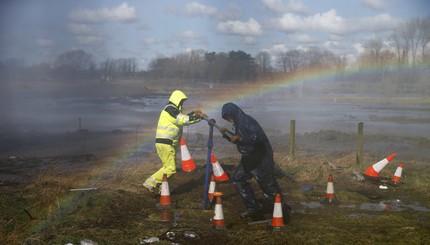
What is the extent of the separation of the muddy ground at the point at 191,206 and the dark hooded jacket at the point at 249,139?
35.7 inches

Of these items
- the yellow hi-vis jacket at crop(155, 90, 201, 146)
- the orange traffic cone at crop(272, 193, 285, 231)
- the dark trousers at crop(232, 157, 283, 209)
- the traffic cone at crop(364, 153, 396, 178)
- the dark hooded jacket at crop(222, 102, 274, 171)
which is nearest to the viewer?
the orange traffic cone at crop(272, 193, 285, 231)

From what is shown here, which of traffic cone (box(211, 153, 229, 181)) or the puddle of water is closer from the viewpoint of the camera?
the puddle of water

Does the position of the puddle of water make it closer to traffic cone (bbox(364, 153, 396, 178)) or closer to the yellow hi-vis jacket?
traffic cone (bbox(364, 153, 396, 178))

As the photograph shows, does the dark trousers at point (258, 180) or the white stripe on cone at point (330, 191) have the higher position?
the dark trousers at point (258, 180)

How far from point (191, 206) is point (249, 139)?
68.4 inches

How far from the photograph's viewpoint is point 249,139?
7.36m

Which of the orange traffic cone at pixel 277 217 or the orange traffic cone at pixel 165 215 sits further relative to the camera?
the orange traffic cone at pixel 165 215

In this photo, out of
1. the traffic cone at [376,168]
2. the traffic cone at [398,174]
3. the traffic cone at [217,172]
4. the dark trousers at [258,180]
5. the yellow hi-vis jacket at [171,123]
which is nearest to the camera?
the dark trousers at [258,180]

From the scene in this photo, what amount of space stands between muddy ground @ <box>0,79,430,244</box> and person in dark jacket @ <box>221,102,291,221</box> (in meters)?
0.33

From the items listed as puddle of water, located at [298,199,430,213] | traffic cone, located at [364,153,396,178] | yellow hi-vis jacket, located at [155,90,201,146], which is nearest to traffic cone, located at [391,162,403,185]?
traffic cone, located at [364,153,396,178]

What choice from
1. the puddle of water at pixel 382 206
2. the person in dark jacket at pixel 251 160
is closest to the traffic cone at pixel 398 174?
the puddle of water at pixel 382 206

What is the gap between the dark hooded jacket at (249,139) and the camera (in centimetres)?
741

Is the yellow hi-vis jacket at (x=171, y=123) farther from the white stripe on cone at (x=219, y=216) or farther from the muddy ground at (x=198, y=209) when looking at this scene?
the white stripe on cone at (x=219, y=216)

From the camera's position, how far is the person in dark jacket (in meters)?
7.45
